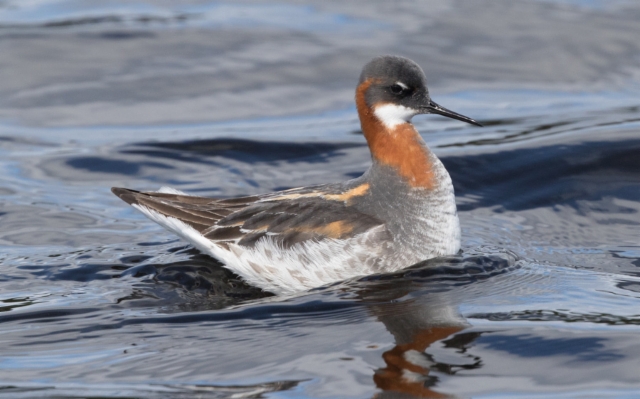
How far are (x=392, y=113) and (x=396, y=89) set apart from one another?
200 mm

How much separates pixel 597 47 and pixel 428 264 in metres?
7.77

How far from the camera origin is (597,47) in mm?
13266

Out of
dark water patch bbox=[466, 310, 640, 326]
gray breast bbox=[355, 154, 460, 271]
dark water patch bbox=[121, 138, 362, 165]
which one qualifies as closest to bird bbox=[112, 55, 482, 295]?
gray breast bbox=[355, 154, 460, 271]

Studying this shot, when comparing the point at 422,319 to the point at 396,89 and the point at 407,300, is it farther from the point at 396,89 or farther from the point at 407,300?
the point at 396,89

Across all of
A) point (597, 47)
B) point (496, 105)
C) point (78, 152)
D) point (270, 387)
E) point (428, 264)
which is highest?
point (597, 47)

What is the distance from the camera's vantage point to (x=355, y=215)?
6910 millimetres

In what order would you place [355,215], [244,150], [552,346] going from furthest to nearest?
[244,150]
[355,215]
[552,346]

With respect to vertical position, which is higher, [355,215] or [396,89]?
[396,89]

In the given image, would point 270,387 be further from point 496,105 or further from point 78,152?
point 496,105

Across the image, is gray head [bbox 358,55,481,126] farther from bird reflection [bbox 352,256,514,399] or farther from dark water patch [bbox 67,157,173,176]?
dark water patch [bbox 67,157,173,176]

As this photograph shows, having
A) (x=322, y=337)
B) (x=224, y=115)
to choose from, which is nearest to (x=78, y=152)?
(x=224, y=115)

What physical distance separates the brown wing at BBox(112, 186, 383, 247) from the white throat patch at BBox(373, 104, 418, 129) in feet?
2.22

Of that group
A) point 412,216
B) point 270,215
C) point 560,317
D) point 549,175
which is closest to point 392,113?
point 412,216

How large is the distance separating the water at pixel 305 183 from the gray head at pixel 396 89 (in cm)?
126
